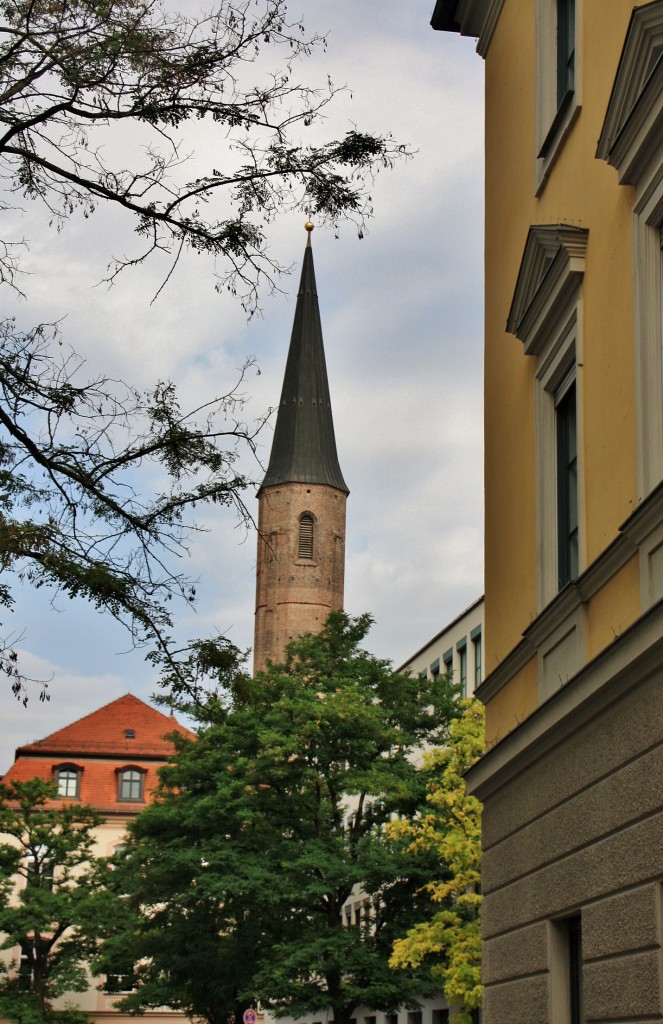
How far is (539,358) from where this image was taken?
407 inches

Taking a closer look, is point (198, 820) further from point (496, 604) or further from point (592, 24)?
point (592, 24)

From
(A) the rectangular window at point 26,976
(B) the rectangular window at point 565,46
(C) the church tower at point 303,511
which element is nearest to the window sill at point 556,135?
(B) the rectangular window at point 565,46

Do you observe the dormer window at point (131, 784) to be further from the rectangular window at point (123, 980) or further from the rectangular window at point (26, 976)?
the rectangular window at point (123, 980)

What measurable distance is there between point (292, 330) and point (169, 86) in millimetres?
86211

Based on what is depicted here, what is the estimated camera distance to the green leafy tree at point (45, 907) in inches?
1805

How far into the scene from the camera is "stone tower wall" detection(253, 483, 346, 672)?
90312 mm

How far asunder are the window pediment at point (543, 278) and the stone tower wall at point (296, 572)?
261 ft

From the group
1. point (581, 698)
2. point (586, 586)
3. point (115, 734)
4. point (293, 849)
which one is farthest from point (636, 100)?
point (115, 734)

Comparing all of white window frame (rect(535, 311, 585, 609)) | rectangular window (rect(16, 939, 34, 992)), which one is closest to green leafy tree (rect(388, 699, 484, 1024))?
white window frame (rect(535, 311, 585, 609))

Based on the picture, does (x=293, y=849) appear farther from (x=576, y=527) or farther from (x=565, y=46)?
(x=565, y=46)

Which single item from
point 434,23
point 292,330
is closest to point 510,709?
point 434,23

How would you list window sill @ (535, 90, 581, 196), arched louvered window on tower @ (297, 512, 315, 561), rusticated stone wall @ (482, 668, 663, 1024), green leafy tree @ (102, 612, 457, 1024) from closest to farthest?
rusticated stone wall @ (482, 668, 663, 1024) < window sill @ (535, 90, 581, 196) < green leafy tree @ (102, 612, 457, 1024) < arched louvered window on tower @ (297, 512, 315, 561)

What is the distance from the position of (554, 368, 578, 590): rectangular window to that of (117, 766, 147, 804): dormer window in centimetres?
6022

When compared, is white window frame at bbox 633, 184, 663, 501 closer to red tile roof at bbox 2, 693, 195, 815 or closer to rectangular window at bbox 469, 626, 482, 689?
rectangular window at bbox 469, 626, 482, 689
